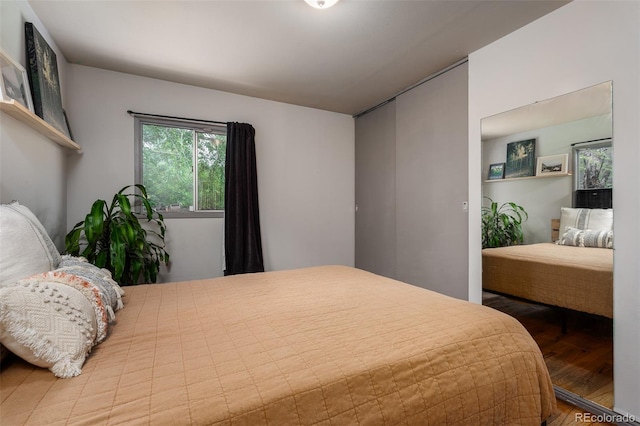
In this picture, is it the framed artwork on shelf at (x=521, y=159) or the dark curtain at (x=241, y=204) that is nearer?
the framed artwork on shelf at (x=521, y=159)

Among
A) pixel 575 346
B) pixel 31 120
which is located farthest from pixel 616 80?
pixel 31 120

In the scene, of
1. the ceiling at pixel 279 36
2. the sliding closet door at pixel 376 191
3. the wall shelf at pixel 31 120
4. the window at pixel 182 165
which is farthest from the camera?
the sliding closet door at pixel 376 191

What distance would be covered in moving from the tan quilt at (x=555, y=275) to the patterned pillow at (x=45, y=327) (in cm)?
252

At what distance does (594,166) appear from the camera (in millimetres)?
1765

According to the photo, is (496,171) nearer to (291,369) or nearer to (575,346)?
(575,346)

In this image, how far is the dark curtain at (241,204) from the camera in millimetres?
3242

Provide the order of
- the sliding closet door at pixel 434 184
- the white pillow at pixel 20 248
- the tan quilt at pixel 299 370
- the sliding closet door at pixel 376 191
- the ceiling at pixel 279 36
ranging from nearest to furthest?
the tan quilt at pixel 299 370 → the white pillow at pixel 20 248 → the ceiling at pixel 279 36 → the sliding closet door at pixel 434 184 → the sliding closet door at pixel 376 191

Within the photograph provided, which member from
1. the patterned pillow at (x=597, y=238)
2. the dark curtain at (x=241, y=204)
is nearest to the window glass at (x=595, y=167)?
the patterned pillow at (x=597, y=238)

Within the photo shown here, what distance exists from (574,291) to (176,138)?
11.9ft

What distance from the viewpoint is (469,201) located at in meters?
2.56

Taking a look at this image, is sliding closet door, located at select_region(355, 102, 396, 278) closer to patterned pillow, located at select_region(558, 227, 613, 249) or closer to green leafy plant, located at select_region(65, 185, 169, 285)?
patterned pillow, located at select_region(558, 227, 613, 249)

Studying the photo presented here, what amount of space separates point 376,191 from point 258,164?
1.49m

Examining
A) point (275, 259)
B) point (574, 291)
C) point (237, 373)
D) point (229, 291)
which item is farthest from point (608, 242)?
point (275, 259)

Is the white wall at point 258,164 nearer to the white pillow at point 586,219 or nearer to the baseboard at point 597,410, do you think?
the white pillow at point 586,219
